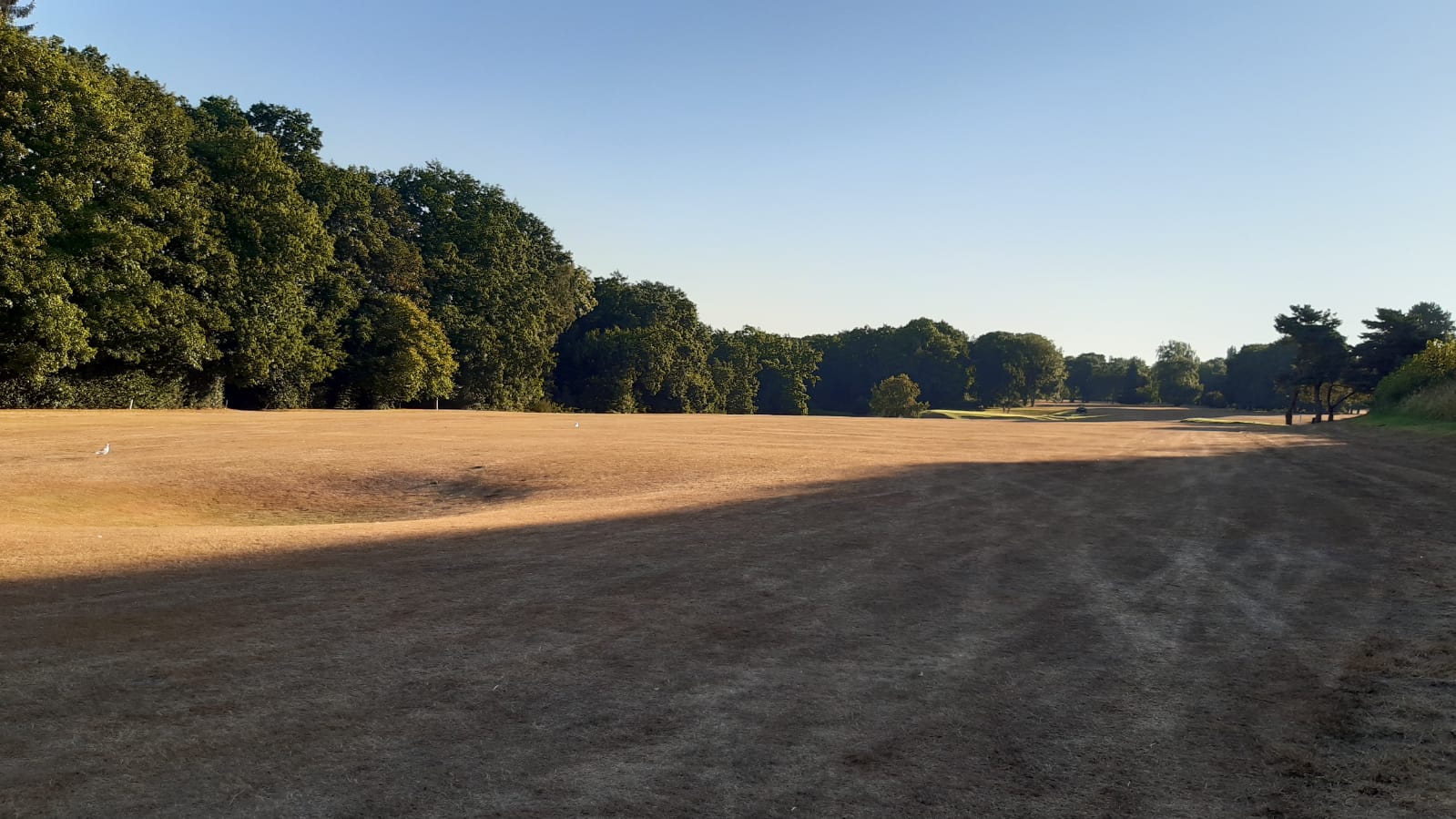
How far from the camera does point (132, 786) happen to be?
13.6 feet

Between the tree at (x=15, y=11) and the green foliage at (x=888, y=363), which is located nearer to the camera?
the tree at (x=15, y=11)

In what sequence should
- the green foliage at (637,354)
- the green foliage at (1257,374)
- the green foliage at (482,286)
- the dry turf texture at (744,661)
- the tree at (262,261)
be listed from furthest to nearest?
the green foliage at (1257,374)
the green foliage at (637,354)
the green foliage at (482,286)
the tree at (262,261)
the dry turf texture at (744,661)

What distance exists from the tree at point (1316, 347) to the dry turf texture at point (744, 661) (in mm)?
57576

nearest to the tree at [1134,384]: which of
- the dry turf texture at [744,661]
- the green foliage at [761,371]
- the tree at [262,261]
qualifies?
the green foliage at [761,371]

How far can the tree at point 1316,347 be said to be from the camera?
62.4m

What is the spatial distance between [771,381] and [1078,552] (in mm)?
123181

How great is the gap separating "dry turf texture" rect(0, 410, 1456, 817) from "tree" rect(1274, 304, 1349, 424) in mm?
57576

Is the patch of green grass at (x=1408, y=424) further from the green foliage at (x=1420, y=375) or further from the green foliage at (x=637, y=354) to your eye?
the green foliage at (x=637, y=354)

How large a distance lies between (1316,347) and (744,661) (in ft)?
244

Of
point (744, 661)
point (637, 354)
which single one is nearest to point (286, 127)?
point (637, 354)

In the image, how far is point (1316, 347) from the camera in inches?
2549

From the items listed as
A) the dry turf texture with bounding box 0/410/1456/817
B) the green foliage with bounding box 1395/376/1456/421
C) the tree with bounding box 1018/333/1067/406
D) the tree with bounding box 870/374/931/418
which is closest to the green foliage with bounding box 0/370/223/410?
the dry turf texture with bounding box 0/410/1456/817

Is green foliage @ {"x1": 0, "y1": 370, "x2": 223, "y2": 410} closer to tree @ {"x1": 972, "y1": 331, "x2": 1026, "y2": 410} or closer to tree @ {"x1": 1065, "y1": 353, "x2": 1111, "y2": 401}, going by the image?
tree @ {"x1": 972, "y1": 331, "x2": 1026, "y2": 410}

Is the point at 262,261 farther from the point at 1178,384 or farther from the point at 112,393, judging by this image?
the point at 1178,384
